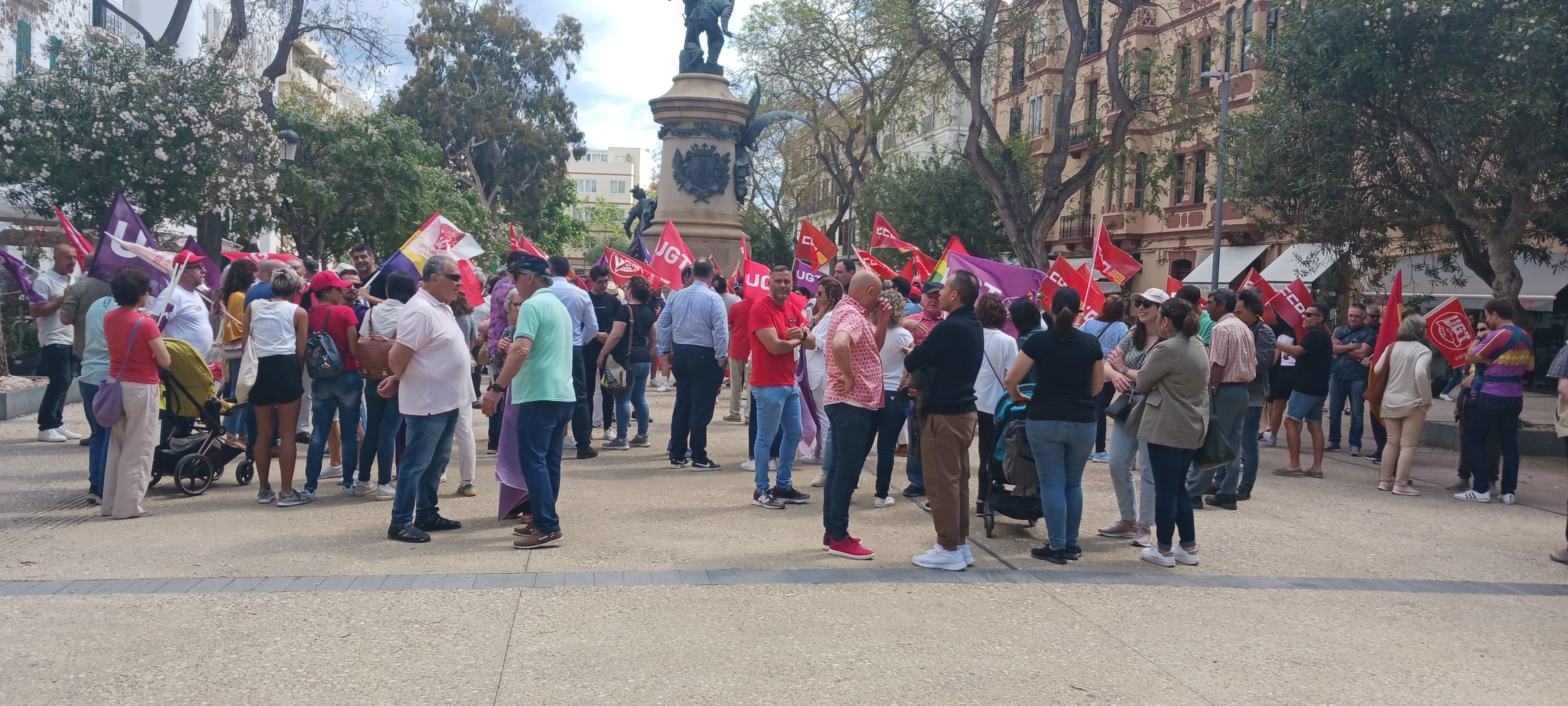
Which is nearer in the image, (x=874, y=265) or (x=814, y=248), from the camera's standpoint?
(x=874, y=265)

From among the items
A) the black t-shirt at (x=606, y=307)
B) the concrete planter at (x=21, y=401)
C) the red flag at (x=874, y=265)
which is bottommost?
the concrete planter at (x=21, y=401)

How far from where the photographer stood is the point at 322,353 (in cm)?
789

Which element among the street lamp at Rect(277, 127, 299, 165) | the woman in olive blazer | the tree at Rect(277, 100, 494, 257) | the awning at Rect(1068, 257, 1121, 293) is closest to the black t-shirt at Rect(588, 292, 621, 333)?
the awning at Rect(1068, 257, 1121, 293)

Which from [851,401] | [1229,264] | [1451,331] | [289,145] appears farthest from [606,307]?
[1229,264]

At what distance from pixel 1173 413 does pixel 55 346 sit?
31.1ft

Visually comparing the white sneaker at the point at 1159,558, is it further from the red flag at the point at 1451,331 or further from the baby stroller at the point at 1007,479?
the red flag at the point at 1451,331

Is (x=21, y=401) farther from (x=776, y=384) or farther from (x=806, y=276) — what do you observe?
(x=776, y=384)

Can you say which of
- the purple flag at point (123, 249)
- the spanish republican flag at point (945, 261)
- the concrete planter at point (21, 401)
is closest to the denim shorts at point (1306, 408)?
the spanish republican flag at point (945, 261)

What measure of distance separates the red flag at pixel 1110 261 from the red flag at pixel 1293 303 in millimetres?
1568

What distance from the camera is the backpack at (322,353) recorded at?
7883 millimetres

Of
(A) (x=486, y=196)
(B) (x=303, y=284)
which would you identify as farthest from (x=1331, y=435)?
(A) (x=486, y=196)

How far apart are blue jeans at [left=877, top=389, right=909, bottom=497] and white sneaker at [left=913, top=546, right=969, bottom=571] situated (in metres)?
1.78

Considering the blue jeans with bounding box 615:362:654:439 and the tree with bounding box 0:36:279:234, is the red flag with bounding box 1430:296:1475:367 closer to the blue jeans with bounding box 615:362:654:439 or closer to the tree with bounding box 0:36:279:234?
the blue jeans with bounding box 615:362:654:439

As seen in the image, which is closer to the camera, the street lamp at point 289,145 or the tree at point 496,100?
the street lamp at point 289,145
